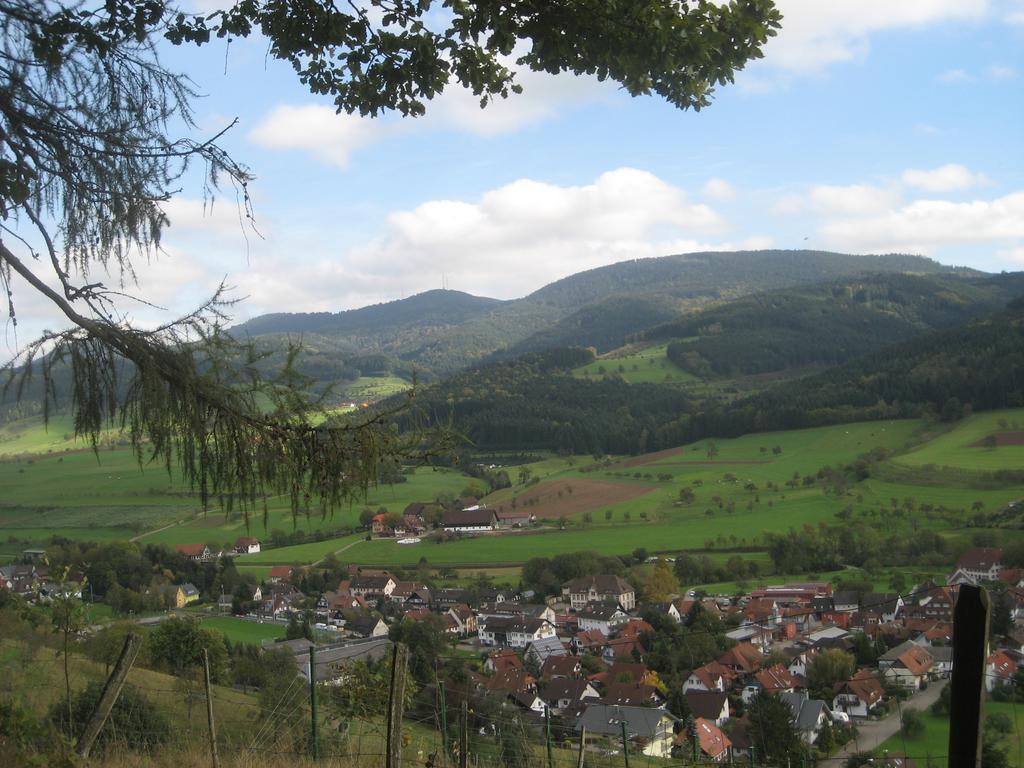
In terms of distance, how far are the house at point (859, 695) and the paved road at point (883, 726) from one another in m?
0.41

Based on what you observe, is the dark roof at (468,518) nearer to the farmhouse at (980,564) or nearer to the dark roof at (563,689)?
the farmhouse at (980,564)

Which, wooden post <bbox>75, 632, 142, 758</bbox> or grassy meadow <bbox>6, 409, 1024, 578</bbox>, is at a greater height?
wooden post <bbox>75, 632, 142, 758</bbox>

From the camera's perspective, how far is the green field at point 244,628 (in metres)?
19.1

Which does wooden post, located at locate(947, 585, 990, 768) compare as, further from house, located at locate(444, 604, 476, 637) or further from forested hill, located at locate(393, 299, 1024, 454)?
forested hill, located at locate(393, 299, 1024, 454)

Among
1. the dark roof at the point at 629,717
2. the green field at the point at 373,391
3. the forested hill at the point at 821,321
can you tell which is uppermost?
the forested hill at the point at 821,321

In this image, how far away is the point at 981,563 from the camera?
23797 mm

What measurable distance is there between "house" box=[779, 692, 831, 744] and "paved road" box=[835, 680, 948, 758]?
0.43 metres

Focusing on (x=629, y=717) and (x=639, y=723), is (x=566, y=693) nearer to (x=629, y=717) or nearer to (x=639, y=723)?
(x=629, y=717)

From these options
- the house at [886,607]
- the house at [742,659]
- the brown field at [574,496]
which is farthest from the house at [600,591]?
the brown field at [574,496]

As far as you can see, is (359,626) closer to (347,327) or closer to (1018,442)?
(1018,442)

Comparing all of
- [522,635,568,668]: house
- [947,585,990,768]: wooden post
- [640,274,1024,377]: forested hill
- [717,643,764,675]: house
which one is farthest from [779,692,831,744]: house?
[640,274,1024,377]: forested hill

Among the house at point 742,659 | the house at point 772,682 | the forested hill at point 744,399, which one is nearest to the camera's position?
the house at point 772,682

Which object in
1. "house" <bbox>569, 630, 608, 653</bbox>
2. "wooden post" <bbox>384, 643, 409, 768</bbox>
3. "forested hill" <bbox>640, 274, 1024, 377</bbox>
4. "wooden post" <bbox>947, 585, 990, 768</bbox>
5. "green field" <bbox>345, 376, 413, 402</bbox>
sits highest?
"forested hill" <bbox>640, 274, 1024, 377</bbox>

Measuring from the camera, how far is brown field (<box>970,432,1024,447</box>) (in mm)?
43531
